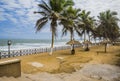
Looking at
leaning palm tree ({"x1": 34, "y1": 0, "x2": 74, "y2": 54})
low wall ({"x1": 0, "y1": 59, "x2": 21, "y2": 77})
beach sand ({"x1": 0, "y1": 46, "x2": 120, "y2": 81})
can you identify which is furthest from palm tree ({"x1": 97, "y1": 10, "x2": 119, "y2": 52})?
low wall ({"x1": 0, "y1": 59, "x2": 21, "y2": 77})

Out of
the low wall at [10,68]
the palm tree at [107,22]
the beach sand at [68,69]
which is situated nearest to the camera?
the low wall at [10,68]

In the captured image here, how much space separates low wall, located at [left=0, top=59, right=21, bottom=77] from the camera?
9.79 metres

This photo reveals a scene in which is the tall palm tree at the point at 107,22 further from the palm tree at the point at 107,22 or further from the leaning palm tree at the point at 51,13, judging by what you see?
the leaning palm tree at the point at 51,13

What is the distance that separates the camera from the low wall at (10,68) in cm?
979

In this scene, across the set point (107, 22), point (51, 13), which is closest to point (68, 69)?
point (51, 13)

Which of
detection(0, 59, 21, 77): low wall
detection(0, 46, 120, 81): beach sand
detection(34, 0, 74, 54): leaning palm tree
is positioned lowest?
detection(0, 46, 120, 81): beach sand

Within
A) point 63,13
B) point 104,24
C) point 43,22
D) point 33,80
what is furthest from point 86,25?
point 33,80

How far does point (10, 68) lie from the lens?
10.3m

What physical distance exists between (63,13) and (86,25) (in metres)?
17.8

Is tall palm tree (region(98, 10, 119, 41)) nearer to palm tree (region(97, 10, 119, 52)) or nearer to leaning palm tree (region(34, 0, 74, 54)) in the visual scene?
palm tree (region(97, 10, 119, 52))

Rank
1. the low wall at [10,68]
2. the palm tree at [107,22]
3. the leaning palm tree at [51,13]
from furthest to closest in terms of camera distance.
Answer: the palm tree at [107,22] < the leaning palm tree at [51,13] < the low wall at [10,68]

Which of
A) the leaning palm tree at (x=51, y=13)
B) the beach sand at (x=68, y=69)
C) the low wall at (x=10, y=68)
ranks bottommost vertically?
the beach sand at (x=68, y=69)

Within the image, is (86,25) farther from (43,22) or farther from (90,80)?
(90,80)

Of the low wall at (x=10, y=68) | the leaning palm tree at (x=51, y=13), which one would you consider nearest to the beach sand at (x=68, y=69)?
the low wall at (x=10, y=68)
